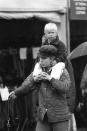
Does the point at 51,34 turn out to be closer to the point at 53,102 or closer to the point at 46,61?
the point at 46,61

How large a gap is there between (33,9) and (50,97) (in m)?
2.96

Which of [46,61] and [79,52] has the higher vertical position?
[79,52]

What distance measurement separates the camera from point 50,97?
17.0ft

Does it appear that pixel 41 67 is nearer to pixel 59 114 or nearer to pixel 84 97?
pixel 59 114

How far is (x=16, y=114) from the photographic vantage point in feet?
26.0

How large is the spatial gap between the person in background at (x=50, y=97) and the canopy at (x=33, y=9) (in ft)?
7.81

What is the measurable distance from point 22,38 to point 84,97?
169 cm

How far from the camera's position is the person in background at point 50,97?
5160 millimetres

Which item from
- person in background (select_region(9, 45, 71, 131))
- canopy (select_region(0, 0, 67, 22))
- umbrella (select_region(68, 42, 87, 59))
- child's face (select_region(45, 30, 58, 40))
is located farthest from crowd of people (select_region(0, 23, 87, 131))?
canopy (select_region(0, 0, 67, 22))

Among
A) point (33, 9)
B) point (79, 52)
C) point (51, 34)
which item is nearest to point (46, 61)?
point (51, 34)

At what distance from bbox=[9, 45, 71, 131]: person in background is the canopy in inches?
93.8

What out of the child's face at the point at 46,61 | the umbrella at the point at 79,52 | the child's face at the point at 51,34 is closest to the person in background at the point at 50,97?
the child's face at the point at 46,61

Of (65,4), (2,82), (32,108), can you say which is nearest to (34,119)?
(32,108)

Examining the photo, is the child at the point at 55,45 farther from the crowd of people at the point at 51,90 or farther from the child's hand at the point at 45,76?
the child's hand at the point at 45,76
